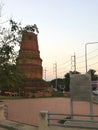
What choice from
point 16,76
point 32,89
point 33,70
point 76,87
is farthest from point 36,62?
point 76,87

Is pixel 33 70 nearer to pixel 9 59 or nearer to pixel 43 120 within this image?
pixel 9 59

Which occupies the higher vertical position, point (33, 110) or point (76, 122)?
point (76, 122)

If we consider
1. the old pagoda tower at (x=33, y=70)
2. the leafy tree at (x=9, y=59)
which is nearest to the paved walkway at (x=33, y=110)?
the leafy tree at (x=9, y=59)

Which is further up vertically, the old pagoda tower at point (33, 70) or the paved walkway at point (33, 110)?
the old pagoda tower at point (33, 70)

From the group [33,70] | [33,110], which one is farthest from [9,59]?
[33,70]

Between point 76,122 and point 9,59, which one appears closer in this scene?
point 76,122

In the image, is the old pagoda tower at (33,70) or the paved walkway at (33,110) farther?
the old pagoda tower at (33,70)

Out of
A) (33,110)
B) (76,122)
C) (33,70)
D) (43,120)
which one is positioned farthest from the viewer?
(33,70)

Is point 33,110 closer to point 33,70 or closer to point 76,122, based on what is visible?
point 76,122

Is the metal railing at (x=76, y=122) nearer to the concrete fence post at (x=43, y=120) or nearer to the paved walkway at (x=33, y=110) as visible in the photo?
the concrete fence post at (x=43, y=120)

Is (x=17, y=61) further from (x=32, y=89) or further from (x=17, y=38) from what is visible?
(x=32, y=89)

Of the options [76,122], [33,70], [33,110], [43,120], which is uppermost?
[33,70]

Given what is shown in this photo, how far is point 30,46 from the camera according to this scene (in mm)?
69312

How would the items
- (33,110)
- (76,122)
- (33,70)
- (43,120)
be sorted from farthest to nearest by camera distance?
(33,70) < (33,110) < (76,122) < (43,120)
